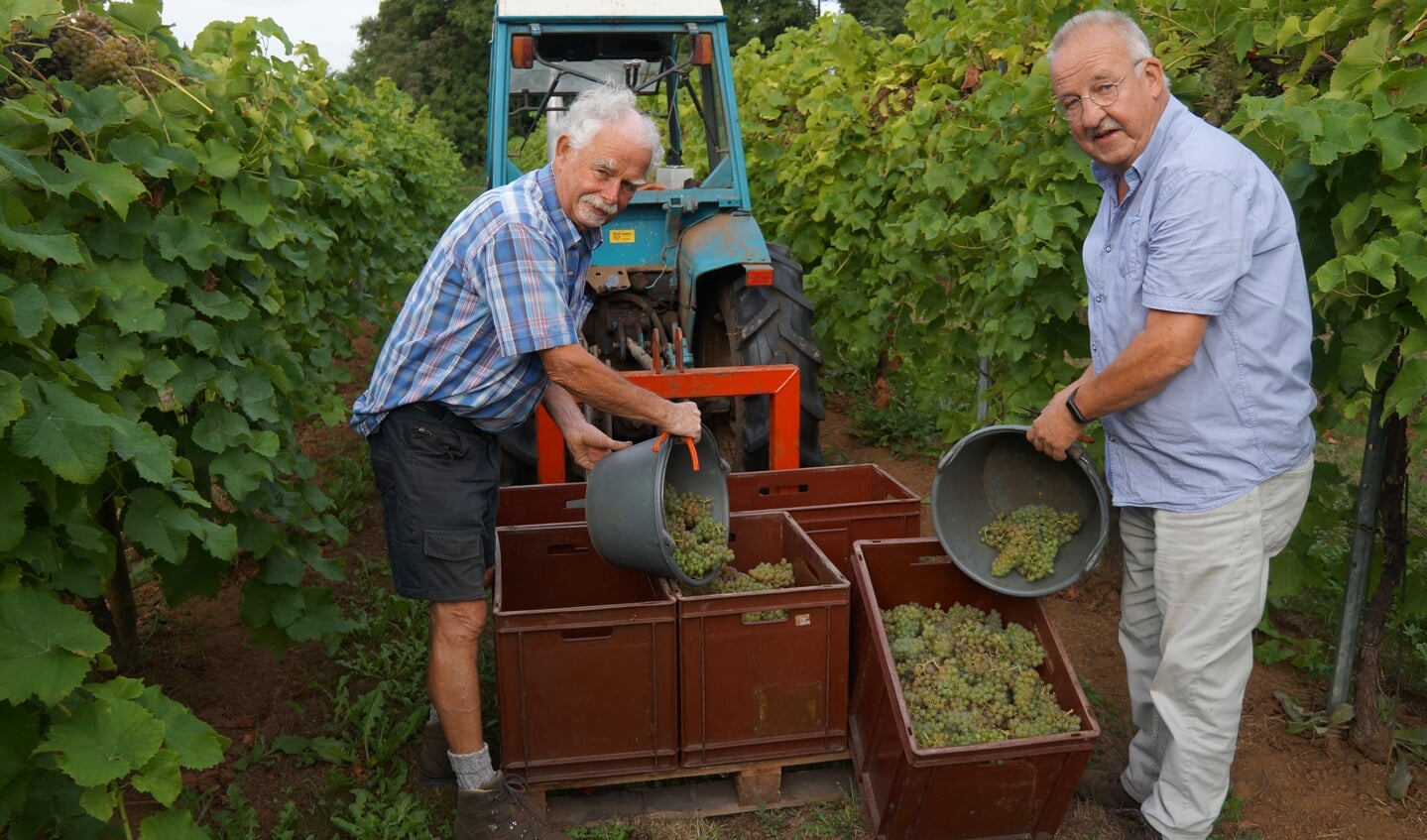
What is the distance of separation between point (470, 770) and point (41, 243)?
1.61 meters

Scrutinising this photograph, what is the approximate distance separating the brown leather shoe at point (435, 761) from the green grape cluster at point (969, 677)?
1.28 m

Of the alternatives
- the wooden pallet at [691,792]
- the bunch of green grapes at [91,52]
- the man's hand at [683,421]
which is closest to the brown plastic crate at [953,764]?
the wooden pallet at [691,792]

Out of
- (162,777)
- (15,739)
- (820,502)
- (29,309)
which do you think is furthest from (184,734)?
(820,502)

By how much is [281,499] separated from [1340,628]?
3.03 m

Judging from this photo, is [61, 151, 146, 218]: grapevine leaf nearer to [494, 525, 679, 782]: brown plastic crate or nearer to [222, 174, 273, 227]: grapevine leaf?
[222, 174, 273, 227]: grapevine leaf

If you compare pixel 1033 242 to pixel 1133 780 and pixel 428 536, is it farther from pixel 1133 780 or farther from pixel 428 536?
pixel 428 536

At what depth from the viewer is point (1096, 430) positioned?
3.80 m

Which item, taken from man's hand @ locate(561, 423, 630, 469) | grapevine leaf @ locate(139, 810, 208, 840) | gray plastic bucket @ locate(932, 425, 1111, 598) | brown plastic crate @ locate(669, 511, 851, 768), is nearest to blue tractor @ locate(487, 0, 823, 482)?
man's hand @ locate(561, 423, 630, 469)

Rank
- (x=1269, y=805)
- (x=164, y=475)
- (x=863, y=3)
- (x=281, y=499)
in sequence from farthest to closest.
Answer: (x=863, y=3) < (x=281, y=499) < (x=1269, y=805) < (x=164, y=475)

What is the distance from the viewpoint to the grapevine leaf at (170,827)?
1725mm

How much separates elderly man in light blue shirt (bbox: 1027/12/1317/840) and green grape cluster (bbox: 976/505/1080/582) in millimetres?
230

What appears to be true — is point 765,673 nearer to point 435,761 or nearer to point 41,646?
point 435,761

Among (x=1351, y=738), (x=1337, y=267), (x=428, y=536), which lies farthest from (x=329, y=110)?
(x=1351, y=738)

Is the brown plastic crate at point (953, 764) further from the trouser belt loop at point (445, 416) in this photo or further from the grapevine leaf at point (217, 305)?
the grapevine leaf at point (217, 305)
